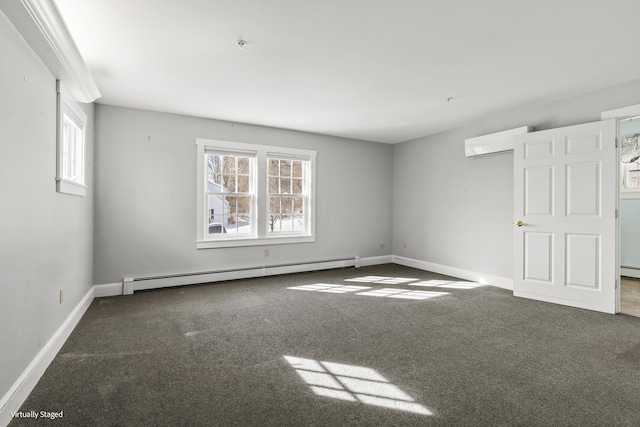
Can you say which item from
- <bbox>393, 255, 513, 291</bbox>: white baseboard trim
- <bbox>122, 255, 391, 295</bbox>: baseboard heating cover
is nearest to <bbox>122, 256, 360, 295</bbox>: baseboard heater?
<bbox>122, 255, 391, 295</bbox>: baseboard heating cover

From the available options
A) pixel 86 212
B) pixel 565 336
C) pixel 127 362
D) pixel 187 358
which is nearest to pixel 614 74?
pixel 565 336

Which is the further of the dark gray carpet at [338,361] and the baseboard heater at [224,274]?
the baseboard heater at [224,274]

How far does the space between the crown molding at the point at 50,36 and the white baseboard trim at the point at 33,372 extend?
2081 millimetres

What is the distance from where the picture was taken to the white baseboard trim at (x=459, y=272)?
4.59 meters

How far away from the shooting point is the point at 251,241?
514cm

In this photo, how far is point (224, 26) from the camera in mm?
2391

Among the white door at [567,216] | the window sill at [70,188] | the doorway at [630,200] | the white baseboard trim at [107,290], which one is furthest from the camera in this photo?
the doorway at [630,200]

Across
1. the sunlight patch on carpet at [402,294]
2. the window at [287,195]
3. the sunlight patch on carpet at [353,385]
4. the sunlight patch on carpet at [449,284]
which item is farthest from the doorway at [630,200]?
the sunlight patch on carpet at [353,385]

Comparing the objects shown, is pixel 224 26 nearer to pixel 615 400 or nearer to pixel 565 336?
pixel 615 400

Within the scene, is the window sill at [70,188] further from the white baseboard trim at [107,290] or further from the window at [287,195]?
the window at [287,195]

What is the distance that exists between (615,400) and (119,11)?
13.5 feet

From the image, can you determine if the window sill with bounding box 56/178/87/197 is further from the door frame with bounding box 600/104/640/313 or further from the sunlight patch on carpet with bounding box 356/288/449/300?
the door frame with bounding box 600/104/640/313

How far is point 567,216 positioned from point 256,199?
167 inches

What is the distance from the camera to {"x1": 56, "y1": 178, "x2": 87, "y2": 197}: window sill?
261 cm
